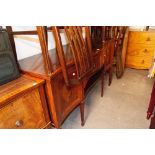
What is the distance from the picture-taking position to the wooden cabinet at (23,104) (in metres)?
0.80

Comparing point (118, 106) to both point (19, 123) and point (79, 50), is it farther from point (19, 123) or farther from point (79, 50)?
point (19, 123)

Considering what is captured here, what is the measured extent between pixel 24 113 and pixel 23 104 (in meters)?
0.07

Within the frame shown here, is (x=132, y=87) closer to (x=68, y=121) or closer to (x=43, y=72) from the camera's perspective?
(x=68, y=121)

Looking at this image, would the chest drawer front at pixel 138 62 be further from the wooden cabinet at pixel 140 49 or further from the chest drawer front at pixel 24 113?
the chest drawer front at pixel 24 113

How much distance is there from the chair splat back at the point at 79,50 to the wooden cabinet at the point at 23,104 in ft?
0.99

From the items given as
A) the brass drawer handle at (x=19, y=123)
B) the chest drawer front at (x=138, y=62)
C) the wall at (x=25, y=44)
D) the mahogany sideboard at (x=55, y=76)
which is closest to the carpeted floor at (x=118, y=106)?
the mahogany sideboard at (x=55, y=76)

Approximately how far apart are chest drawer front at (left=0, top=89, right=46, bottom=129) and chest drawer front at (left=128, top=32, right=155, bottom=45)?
235 cm

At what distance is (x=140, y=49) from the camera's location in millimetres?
2727
